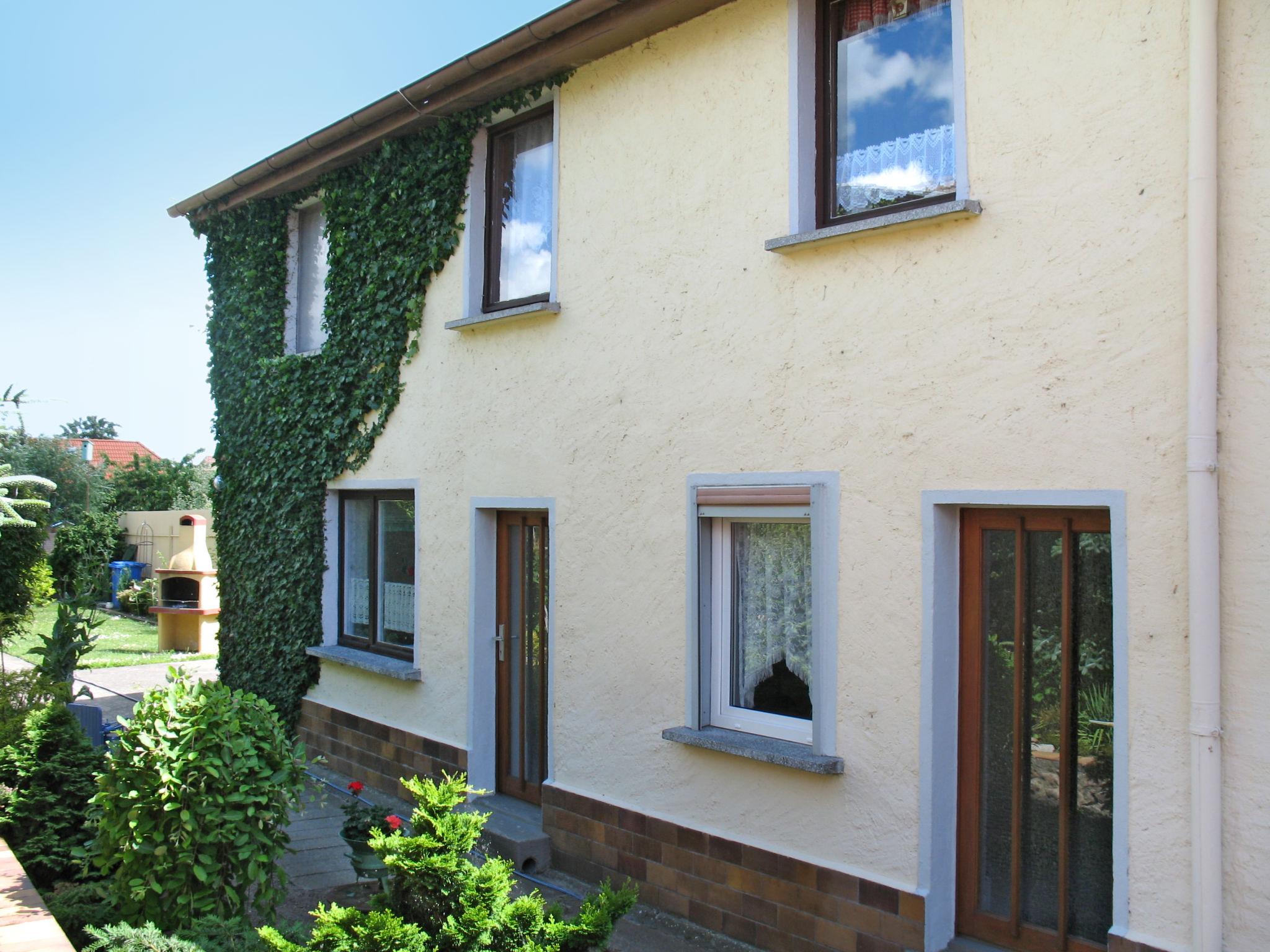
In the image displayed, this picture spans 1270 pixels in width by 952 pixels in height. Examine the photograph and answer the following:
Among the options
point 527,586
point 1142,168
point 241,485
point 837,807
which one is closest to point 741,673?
point 837,807

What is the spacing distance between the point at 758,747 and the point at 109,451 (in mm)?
45198

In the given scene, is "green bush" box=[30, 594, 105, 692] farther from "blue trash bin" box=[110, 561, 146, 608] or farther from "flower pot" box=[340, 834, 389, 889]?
"blue trash bin" box=[110, 561, 146, 608]

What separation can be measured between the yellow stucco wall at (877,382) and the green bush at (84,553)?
64.8ft

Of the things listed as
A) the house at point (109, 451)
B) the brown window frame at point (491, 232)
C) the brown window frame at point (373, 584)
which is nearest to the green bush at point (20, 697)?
the brown window frame at point (373, 584)

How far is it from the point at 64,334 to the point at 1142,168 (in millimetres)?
24567

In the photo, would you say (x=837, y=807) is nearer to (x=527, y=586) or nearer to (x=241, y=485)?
(x=527, y=586)

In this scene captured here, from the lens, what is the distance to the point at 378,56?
1073 cm

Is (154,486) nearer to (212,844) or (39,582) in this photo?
(39,582)

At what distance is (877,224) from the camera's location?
4926 millimetres

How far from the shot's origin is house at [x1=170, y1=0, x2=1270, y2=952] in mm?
3951

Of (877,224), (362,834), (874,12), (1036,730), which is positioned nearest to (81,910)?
(362,834)

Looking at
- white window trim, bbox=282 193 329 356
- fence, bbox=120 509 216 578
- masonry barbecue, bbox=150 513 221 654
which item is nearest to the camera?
white window trim, bbox=282 193 329 356

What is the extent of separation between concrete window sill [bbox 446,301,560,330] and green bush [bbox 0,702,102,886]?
361 cm

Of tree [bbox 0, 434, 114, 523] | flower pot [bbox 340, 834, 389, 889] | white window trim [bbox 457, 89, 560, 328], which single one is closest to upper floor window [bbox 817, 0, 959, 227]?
white window trim [bbox 457, 89, 560, 328]
